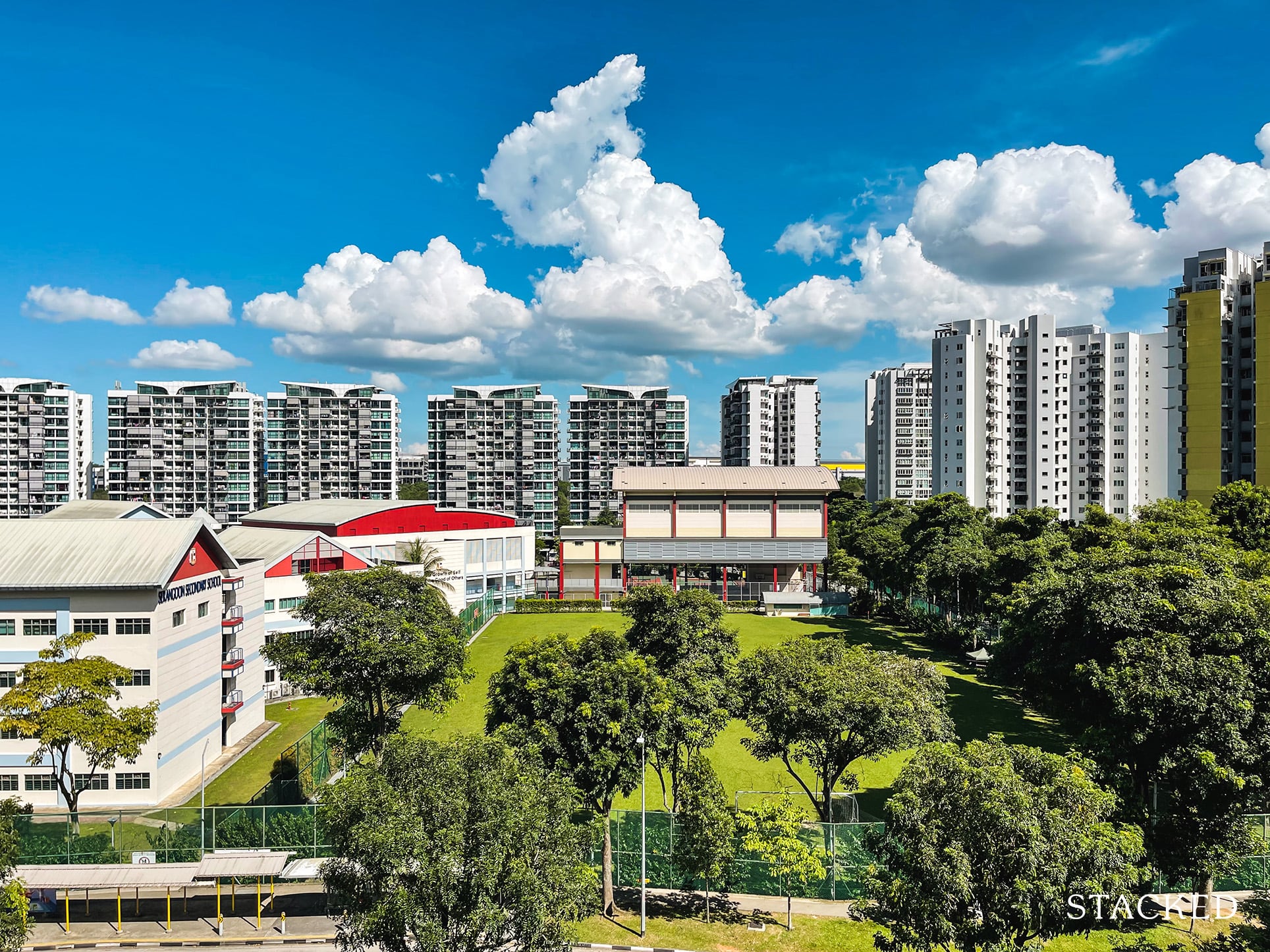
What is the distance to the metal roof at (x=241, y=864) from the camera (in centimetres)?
2152

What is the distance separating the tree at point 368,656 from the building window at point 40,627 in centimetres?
889

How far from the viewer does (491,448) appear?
127 metres

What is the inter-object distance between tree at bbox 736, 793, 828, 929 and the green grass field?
21.7ft

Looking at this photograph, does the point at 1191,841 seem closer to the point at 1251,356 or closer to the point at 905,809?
the point at 905,809

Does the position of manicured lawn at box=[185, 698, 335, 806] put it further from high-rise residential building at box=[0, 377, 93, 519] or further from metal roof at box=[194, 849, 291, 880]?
high-rise residential building at box=[0, 377, 93, 519]

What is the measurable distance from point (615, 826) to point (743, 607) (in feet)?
158

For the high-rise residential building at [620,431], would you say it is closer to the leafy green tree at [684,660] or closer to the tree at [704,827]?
the leafy green tree at [684,660]

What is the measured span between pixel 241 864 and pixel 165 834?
3.87m

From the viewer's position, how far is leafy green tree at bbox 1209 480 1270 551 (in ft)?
147

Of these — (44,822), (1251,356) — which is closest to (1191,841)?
(44,822)

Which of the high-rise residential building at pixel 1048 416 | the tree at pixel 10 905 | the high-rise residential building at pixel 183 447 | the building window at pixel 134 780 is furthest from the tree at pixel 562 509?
the tree at pixel 10 905

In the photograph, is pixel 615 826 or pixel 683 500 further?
pixel 683 500

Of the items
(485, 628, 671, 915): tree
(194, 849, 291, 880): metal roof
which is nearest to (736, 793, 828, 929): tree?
(485, 628, 671, 915): tree

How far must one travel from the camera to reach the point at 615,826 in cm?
2355
